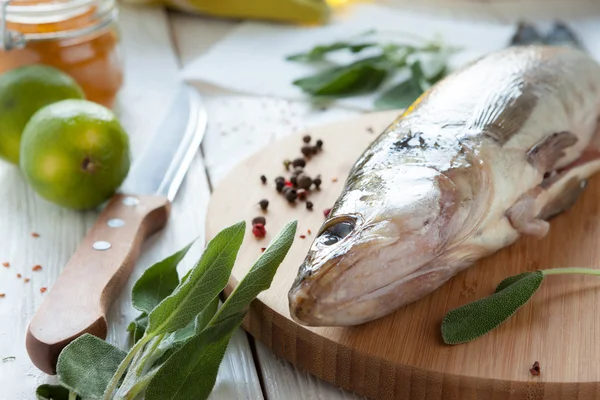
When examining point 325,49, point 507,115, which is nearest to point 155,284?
point 507,115

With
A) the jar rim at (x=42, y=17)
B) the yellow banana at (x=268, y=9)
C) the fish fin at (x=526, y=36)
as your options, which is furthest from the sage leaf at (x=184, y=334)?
the yellow banana at (x=268, y=9)

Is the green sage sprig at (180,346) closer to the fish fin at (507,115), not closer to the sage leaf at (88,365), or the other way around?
the sage leaf at (88,365)

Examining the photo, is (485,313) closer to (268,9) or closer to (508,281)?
(508,281)

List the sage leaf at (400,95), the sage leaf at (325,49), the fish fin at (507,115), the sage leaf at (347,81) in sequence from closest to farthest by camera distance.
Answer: the fish fin at (507,115), the sage leaf at (400,95), the sage leaf at (347,81), the sage leaf at (325,49)

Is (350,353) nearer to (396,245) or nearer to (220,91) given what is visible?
(396,245)

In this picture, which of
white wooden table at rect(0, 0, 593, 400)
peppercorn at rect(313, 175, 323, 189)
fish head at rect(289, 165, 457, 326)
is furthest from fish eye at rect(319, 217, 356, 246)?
peppercorn at rect(313, 175, 323, 189)
